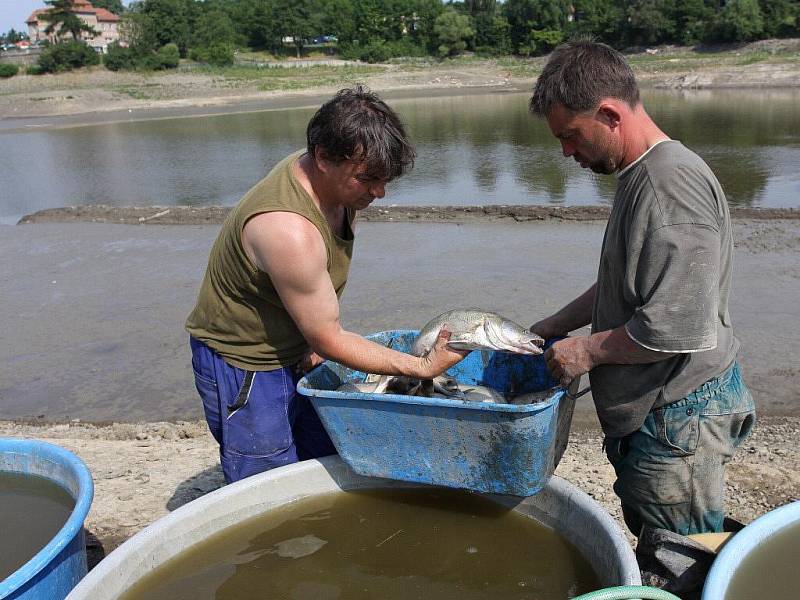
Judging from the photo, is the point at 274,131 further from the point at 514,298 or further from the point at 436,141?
the point at 514,298

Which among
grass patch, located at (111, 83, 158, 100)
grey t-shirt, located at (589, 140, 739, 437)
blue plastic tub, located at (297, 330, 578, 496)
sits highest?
grass patch, located at (111, 83, 158, 100)

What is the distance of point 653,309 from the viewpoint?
2.37m

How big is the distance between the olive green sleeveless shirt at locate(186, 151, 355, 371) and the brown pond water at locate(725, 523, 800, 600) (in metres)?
1.70

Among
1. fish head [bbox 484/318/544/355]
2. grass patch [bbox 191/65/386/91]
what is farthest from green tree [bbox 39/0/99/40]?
fish head [bbox 484/318/544/355]

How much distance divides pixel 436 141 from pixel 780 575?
20.2 meters

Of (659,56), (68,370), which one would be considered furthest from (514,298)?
(659,56)

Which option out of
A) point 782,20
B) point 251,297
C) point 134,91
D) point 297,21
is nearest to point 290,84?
point 134,91

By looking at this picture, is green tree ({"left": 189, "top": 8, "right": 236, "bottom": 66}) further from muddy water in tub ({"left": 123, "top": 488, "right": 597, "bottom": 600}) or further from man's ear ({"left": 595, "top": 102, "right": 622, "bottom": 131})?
man's ear ({"left": 595, "top": 102, "right": 622, "bottom": 131})

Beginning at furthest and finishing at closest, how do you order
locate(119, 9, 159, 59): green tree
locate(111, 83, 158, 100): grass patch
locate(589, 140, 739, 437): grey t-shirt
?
locate(119, 9, 159, 59): green tree, locate(111, 83, 158, 100): grass patch, locate(589, 140, 739, 437): grey t-shirt

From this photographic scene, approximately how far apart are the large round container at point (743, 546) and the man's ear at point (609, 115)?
1282 mm

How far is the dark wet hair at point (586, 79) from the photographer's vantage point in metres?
2.44

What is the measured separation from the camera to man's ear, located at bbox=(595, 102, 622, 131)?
8.08 feet

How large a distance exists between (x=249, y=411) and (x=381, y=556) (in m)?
0.76

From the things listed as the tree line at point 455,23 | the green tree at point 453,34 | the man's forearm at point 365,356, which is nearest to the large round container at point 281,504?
the man's forearm at point 365,356
